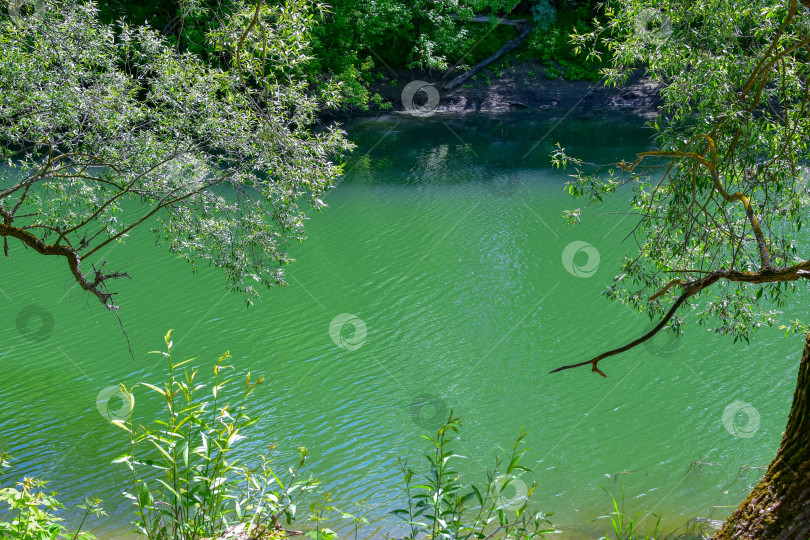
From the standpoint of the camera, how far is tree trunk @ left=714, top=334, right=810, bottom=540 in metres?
2.41

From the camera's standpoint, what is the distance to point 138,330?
9.37m

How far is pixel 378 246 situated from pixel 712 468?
7.42 m
